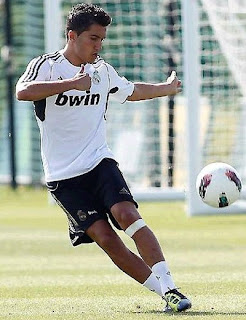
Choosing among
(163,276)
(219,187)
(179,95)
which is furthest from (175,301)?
(179,95)

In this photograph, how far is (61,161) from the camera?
825cm

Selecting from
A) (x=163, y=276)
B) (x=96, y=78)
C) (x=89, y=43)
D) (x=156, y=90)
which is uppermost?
(x=89, y=43)

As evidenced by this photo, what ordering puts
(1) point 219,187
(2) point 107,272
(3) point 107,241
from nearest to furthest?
(3) point 107,241, (1) point 219,187, (2) point 107,272

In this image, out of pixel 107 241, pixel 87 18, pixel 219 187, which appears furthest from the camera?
pixel 219 187

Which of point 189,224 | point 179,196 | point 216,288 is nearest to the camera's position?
point 216,288

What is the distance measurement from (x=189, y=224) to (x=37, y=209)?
447 centimetres

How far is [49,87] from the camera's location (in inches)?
310

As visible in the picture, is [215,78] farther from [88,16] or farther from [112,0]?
[88,16]

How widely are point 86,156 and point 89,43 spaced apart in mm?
753

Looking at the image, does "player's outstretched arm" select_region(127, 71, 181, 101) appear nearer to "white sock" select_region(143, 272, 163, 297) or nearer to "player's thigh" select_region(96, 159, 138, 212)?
"player's thigh" select_region(96, 159, 138, 212)

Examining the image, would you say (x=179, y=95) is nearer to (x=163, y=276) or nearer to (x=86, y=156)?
(x=86, y=156)

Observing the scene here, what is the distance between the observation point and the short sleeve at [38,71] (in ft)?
26.5

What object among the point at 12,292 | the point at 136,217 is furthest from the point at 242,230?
the point at 136,217

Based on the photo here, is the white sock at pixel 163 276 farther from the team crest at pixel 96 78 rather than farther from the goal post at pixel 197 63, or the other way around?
the goal post at pixel 197 63
